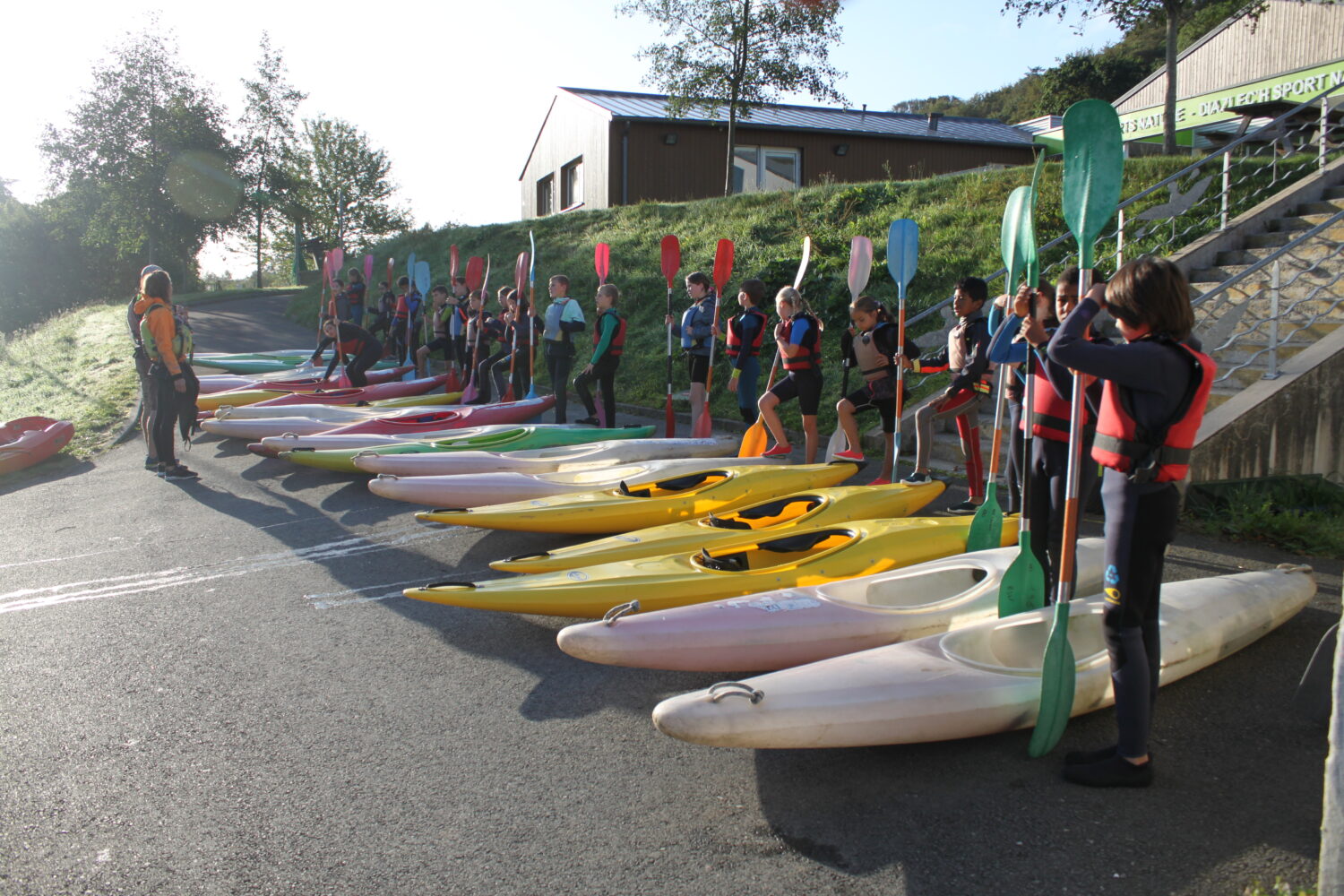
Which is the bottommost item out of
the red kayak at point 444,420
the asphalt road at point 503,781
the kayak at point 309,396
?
the asphalt road at point 503,781

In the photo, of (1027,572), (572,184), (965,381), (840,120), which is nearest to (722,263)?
(965,381)

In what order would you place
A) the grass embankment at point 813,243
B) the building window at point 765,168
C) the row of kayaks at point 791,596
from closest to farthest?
the row of kayaks at point 791,596 < the grass embankment at point 813,243 < the building window at point 765,168

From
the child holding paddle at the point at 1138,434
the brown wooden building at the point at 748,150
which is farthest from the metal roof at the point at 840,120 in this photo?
the child holding paddle at the point at 1138,434

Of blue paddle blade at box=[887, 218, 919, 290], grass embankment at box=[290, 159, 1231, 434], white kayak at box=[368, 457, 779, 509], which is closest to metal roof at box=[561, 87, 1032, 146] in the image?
grass embankment at box=[290, 159, 1231, 434]

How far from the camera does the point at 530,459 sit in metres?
6.72

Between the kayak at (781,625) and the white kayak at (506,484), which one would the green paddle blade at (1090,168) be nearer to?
the kayak at (781,625)

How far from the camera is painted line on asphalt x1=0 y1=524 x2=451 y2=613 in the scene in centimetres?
464

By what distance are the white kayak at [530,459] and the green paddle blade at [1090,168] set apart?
4.12m

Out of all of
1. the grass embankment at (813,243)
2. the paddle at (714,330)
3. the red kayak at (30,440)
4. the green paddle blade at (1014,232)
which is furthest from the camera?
the grass embankment at (813,243)

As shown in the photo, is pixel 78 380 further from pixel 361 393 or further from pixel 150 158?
pixel 150 158

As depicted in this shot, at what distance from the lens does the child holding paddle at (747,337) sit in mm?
7934

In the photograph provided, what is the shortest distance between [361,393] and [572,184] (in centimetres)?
1644

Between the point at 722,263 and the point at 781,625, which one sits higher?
the point at 722,263

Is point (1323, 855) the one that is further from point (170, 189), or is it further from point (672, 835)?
point (170, 189)
